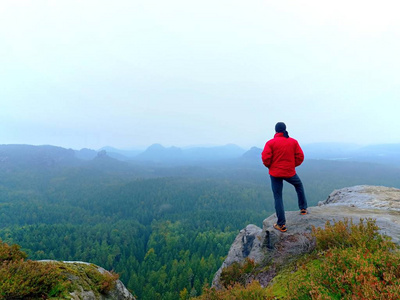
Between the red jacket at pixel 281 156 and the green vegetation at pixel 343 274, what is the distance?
2446mm

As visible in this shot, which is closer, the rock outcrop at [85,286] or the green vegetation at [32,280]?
the green vegetation at [32,280]

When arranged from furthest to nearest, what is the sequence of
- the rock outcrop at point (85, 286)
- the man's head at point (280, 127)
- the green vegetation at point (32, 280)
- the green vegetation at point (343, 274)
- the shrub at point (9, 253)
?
the man's head at point (280, 127) → the shrub at point (9, 253) → the rock outcrop at point (85, 286) → the green vegetation at point (32, 280) → the green vegetation at point (343, 274)

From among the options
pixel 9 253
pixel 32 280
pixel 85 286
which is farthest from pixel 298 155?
pixel 9 253

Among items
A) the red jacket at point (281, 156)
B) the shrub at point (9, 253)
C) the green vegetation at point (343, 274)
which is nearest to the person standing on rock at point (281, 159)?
the red jacket at point (281, 156)

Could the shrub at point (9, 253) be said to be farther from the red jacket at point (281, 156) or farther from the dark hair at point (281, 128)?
the dark hair at point (281, 128)

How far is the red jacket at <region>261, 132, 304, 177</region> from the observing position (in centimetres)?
791

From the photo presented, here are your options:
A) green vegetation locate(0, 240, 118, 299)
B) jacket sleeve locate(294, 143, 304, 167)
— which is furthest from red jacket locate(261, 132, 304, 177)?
green vegetation locate(0, 240, 118, 299)

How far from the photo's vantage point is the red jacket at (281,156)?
311 inches

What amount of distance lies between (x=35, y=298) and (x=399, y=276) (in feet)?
27.4

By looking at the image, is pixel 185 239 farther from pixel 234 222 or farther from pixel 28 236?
pixel 28 236

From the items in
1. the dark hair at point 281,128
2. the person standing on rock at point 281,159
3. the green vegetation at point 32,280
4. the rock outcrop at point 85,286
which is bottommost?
the rock outcrop at point 85,286

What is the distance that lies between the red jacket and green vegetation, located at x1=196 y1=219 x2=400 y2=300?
2446 mm

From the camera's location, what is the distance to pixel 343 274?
4.14 m

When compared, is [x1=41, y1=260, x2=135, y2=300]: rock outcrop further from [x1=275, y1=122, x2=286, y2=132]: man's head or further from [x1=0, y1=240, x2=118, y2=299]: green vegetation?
[x1=275, y1=122, x2=286, y2=132]: man's head
